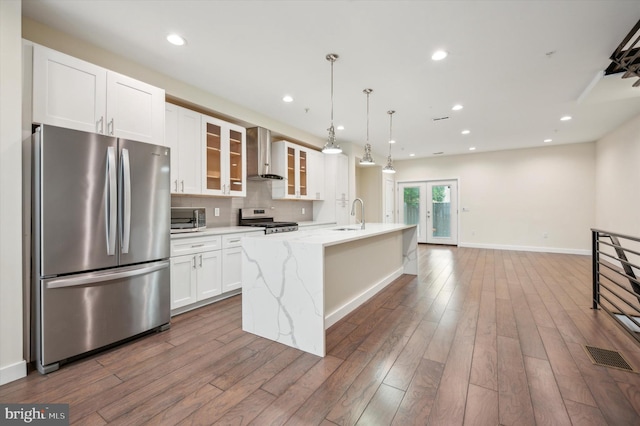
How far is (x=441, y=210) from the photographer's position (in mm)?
Answer: 8461

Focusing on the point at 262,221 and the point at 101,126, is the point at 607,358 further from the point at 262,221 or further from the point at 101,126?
the point at 101,126

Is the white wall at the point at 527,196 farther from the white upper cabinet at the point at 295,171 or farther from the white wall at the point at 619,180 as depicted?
the white upper cabinet at the point at 295,171

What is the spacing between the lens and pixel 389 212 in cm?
865

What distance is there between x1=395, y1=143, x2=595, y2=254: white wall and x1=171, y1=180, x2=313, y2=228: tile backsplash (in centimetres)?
485

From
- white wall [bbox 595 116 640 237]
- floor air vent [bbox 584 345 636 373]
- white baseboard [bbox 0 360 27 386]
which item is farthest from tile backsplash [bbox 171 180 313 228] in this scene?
white wall [bbox 595 116 640 237]

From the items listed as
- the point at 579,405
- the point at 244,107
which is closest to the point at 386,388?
the point at 579,405

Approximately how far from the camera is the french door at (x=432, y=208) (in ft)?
27.1

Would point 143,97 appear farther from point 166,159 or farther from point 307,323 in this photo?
point 307,323

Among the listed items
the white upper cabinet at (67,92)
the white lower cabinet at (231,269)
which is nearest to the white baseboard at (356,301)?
the white lower cabinet at (231,269)

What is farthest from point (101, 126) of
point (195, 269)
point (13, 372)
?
point (13, 372)

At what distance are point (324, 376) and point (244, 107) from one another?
3744mm

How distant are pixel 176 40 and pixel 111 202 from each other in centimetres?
158

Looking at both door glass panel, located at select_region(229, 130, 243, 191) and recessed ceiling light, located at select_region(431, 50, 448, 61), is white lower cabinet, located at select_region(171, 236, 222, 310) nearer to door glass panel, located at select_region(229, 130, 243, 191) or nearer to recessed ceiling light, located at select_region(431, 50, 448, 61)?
door glass panel, located at select_region(229, 130, 243, 191)

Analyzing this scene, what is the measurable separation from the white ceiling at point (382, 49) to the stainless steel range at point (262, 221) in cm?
164
